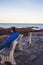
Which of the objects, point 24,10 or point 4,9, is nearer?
point 4,9

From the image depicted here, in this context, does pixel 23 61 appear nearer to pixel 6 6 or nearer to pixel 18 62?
pixel 18 62

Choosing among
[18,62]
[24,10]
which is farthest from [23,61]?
[24,10]

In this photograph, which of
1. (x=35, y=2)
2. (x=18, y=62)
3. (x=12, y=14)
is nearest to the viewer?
(x=18, y=62)

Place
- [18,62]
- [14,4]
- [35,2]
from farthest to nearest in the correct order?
[14,4]
[35,2]
[18,62]

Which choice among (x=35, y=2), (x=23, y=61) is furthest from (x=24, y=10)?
(x=23, y=61)

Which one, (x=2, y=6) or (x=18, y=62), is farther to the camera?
(x=2, y=6)

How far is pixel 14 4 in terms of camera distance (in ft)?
17.0

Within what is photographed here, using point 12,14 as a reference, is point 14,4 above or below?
above

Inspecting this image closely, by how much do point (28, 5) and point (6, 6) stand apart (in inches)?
36.5

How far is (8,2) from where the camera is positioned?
4.93 meters

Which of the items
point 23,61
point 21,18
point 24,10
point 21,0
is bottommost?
point 23,61

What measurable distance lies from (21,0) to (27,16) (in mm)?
1019

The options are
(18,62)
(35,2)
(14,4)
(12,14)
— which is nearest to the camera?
(18,62)

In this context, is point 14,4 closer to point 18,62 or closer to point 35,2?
point 35,2
